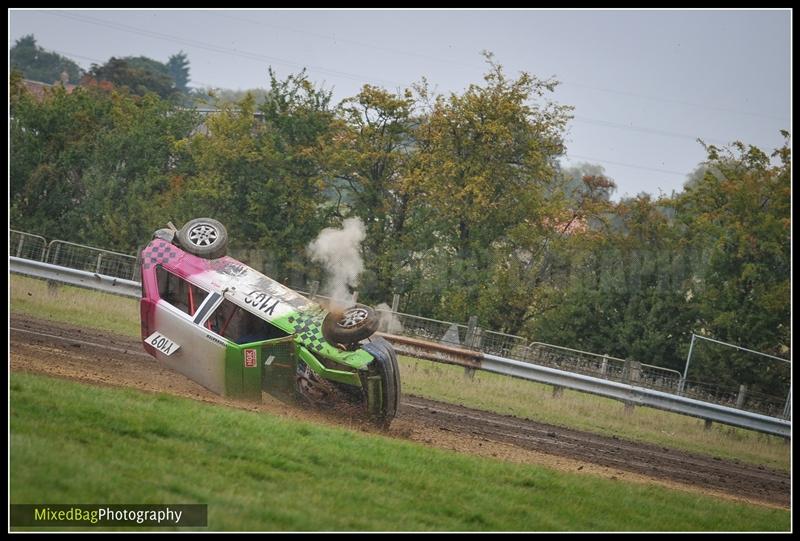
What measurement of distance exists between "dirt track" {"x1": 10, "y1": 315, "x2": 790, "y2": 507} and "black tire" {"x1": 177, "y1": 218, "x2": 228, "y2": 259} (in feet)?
6.31

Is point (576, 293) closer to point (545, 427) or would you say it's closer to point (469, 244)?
point (469, 244)

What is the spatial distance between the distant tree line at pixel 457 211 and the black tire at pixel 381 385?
1620cm

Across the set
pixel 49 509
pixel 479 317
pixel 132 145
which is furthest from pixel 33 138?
pixel 49 509

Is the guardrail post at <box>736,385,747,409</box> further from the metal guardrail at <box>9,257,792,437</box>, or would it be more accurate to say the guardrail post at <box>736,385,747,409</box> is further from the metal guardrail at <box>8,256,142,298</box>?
the metal guardrail at <box>8,256,142,298</box>

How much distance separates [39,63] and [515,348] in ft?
378

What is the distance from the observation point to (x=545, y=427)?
60.6ft

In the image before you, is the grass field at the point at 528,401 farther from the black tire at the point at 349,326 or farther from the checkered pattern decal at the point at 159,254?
the black tire at the point at 349,326

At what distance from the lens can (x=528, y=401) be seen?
22.2 m

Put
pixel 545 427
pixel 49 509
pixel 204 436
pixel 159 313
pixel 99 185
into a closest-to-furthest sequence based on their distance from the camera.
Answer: pixel 49 509 < pixel 204 436 < pixel 159 313 < pixel 545 427 < pixel 99 185

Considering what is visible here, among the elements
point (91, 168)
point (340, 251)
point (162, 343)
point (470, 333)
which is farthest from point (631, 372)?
point (91, 168)

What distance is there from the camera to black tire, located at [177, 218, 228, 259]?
50.3 feet

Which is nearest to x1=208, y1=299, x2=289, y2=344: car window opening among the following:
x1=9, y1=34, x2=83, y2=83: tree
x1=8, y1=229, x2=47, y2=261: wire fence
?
x1=8, y1=229, x2=47, y2=261: wire fence
